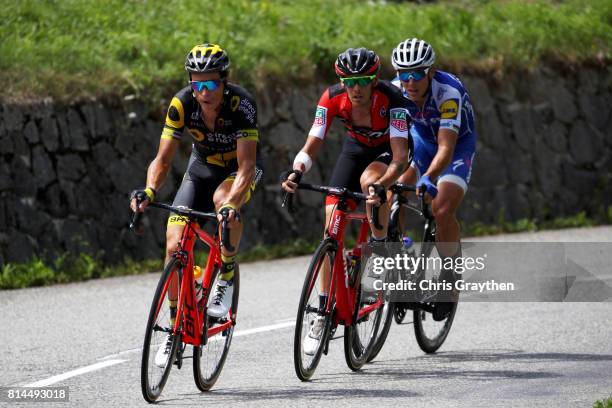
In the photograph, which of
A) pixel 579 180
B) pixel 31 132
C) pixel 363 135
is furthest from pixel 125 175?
pixel 579 180

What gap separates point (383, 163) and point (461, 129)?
1.03 meters

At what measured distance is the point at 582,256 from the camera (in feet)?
47.0

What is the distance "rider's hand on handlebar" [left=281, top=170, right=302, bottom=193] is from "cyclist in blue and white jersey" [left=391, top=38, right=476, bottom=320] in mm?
1117

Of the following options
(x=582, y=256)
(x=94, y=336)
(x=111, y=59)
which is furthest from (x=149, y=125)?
(x=582, y=256)

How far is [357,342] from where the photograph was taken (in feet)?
29.0

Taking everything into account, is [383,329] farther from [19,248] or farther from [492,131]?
[492,131]

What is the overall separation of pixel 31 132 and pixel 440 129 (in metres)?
5.42

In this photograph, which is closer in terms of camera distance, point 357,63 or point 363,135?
point 357,63

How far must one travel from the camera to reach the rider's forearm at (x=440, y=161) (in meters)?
8.94

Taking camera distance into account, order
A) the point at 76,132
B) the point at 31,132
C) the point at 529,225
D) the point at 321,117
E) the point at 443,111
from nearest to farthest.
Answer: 1. the point at 321,117
2. the point at 443,111
3. the point at 31,132
4. the point at 76,132
5. the point at 529,225

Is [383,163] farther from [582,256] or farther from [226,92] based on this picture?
[582,256]

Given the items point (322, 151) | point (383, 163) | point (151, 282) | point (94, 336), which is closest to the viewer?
point (383, 163)

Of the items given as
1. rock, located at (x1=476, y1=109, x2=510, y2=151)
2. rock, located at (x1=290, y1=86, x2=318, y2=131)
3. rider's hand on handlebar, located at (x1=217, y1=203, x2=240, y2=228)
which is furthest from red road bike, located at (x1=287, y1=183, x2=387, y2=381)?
rock, located at (x1=476, y1=109, x2=510, y2=151)

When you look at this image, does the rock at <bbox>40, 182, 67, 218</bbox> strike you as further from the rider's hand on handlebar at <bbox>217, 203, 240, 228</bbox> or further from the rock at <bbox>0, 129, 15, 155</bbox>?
the rider's hand on handlebar at <bbox>217, 203, 240, 228</bbox>
